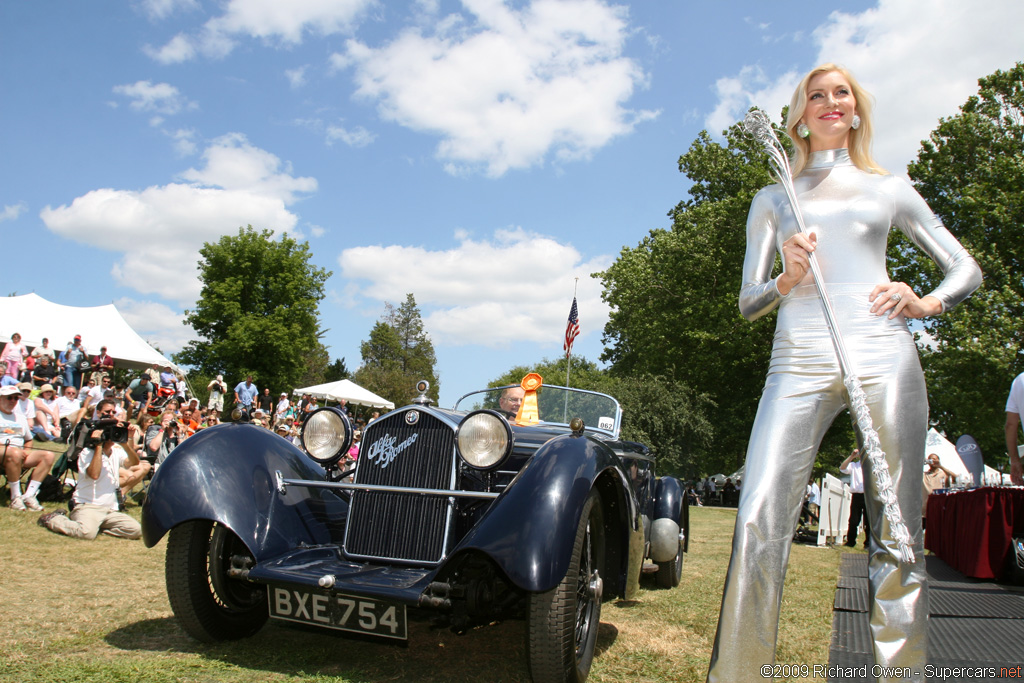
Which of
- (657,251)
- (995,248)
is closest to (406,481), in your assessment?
(995,248)

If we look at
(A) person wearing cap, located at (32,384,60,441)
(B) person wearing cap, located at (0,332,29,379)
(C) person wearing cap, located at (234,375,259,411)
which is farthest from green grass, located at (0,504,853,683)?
(C) person wearing cap, located at (234,375,259,411)

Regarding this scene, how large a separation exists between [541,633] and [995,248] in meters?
21.1

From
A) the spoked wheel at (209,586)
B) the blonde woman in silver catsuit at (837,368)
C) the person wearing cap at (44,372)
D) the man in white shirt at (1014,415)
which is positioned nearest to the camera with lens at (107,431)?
the spoked wheel at (209,586)

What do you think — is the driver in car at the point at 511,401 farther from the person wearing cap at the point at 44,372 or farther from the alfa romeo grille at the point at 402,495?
the person wearing cap at the point at 44,372

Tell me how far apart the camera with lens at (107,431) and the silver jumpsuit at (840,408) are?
21.9 feet

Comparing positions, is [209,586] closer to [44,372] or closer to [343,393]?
[44,372]

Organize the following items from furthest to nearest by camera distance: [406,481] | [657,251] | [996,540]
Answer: [657,251] → [996,540] → [406,481]

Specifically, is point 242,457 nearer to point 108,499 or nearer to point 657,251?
point 108,499

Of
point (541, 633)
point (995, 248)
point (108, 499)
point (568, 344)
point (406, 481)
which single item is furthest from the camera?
point (995, 248)

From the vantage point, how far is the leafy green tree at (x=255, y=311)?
31781 millimetres

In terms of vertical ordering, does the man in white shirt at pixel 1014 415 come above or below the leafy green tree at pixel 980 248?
below

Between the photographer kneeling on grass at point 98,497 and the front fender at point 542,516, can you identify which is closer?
the front fender at point 542,516

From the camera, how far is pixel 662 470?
27.0 m

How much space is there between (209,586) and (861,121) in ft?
11.8
